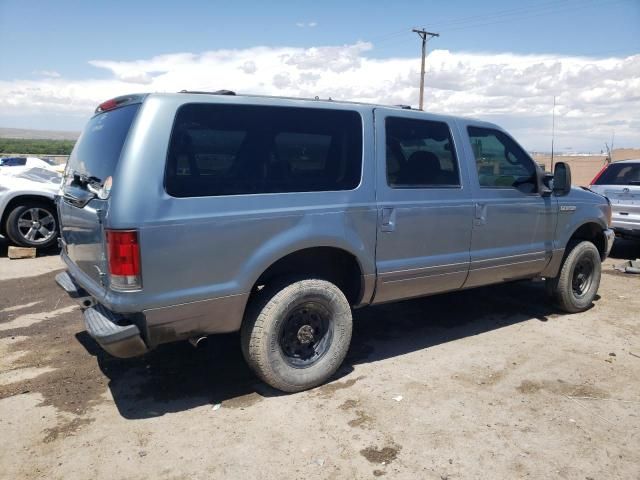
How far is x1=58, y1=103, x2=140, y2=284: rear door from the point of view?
10.0ft

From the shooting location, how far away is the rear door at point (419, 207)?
385 cm

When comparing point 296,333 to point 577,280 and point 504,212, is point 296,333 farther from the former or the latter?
point 577,280

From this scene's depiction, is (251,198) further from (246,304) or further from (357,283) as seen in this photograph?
(357,283)

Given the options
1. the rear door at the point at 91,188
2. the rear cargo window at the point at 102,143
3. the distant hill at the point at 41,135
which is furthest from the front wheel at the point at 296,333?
the distant hill at the point at 41,135

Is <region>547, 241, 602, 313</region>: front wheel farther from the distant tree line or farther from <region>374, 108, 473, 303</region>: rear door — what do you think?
the distant tree line

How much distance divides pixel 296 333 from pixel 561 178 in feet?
9.94

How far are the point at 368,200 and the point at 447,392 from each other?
151 centimetres

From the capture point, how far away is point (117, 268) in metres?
2.87

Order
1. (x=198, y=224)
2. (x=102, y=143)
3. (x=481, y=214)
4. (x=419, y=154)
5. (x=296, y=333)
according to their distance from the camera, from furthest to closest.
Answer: (x=481, y=214)
(x=419, y=154)
(x=296, y=333)
(x=102, y=143)
(x=198, y=224)

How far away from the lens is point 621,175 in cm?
862

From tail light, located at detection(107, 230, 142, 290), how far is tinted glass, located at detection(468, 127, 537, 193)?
9.72ft

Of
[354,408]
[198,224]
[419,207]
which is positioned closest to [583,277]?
[419,207]

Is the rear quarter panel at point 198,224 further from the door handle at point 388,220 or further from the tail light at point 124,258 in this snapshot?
the door handle at point 388,220

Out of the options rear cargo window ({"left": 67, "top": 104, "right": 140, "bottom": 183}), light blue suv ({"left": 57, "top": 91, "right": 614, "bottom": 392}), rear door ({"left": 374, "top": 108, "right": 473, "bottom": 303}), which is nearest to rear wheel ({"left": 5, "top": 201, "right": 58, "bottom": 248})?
light blue suv ({"left": 57, "top": 91, "right": 614, "bottom": 392})
